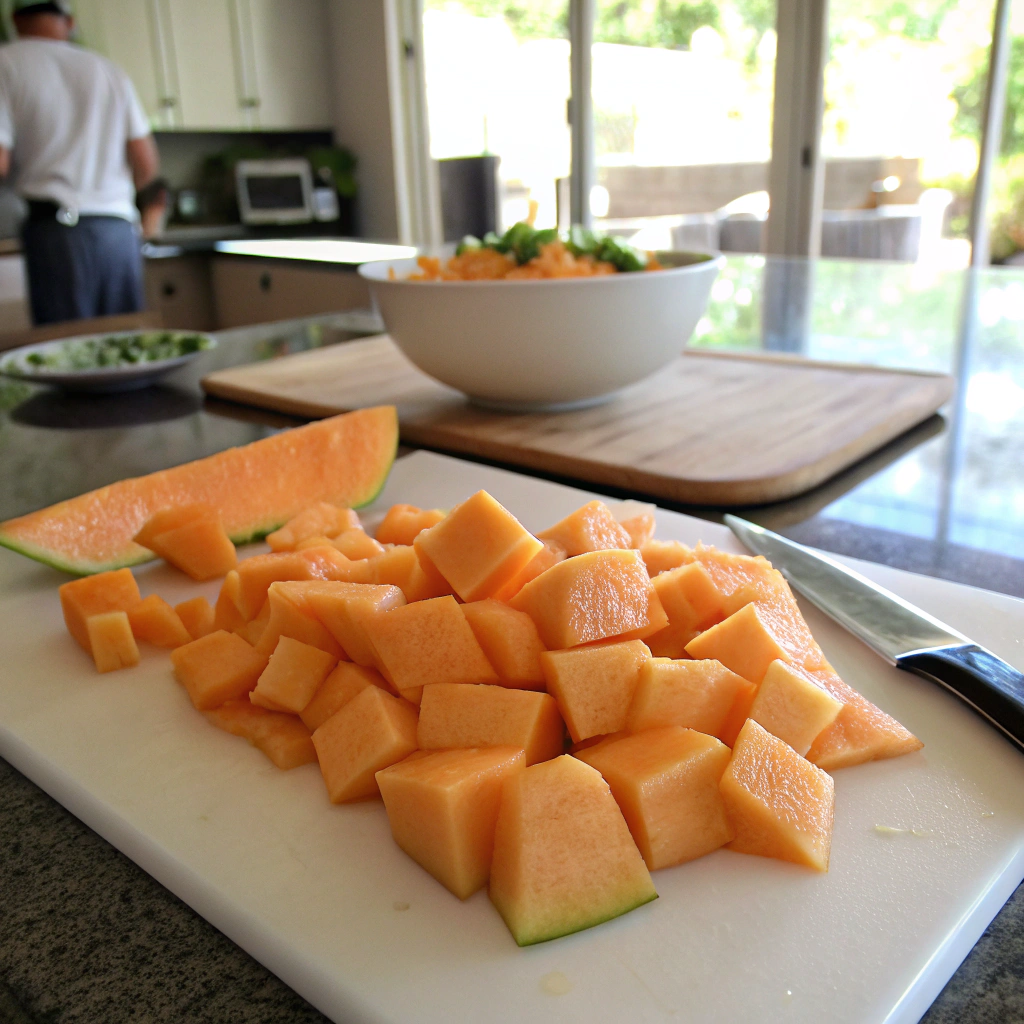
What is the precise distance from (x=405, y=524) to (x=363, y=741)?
14.1 inches

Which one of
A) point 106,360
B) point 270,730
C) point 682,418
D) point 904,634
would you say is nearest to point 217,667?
point 270,730

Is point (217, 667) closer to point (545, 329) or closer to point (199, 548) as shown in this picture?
point (199, 548)

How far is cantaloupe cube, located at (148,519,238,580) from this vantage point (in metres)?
1.01

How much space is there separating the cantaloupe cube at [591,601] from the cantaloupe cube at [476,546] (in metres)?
0.03

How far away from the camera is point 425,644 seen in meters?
0.68

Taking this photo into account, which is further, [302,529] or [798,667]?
[302,529]

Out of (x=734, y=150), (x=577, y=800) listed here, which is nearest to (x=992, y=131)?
(x=734, y=150)

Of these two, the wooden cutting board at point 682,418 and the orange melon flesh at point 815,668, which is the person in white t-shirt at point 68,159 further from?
the orange melon flesh at point 815,668

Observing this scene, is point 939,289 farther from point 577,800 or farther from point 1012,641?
point 577,800

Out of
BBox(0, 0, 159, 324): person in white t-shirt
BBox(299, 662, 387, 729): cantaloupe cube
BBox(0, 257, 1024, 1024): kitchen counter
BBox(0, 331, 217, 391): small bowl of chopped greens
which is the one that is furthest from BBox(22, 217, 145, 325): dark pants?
BBox(299, 662, 387, 729): cantaloupe cube

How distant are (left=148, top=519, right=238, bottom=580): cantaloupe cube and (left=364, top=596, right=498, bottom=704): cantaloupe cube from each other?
1.31 ft

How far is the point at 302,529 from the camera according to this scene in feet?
3.31

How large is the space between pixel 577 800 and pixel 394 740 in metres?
0.14

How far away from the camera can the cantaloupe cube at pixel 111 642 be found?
2.72 feet
